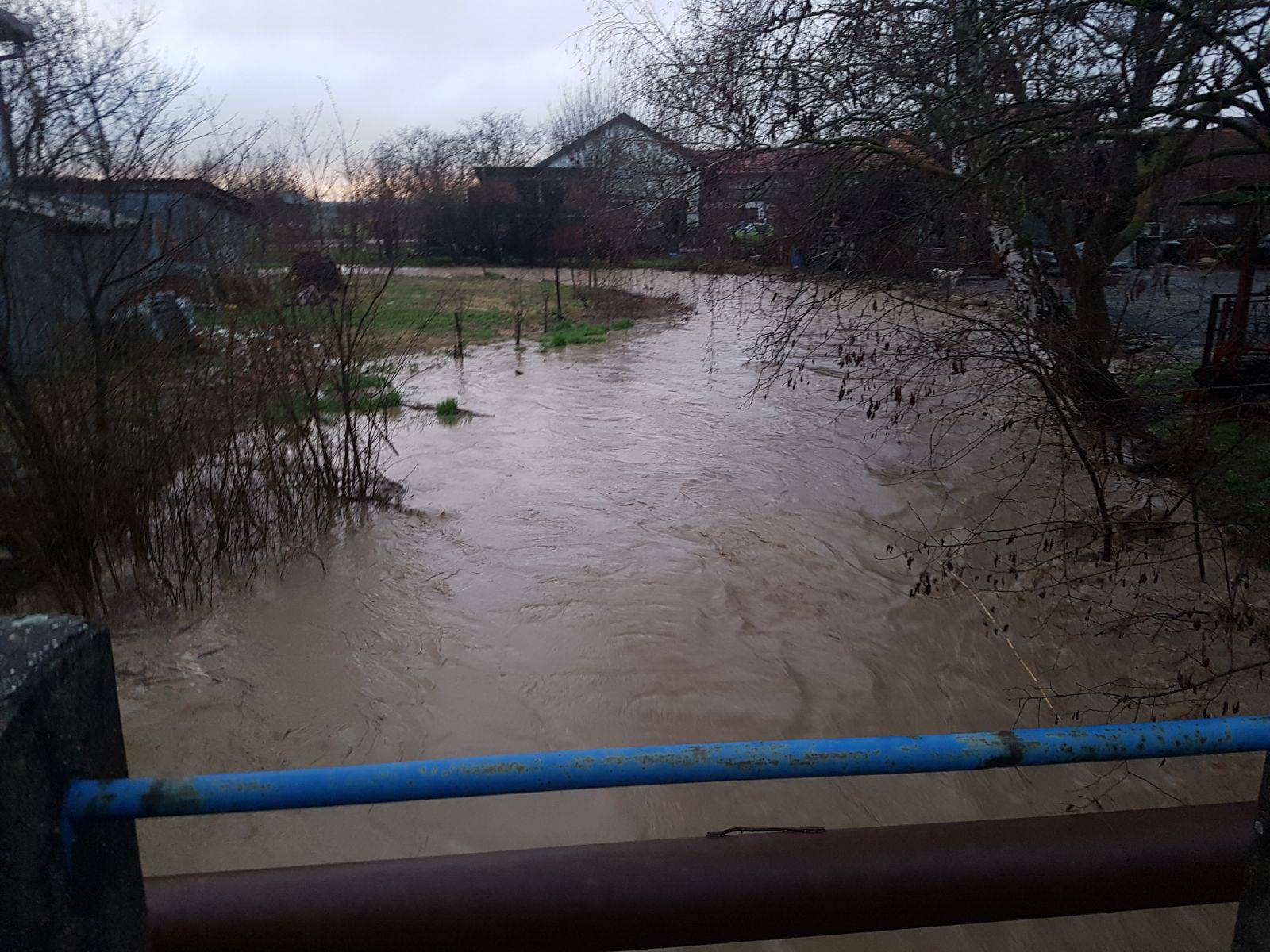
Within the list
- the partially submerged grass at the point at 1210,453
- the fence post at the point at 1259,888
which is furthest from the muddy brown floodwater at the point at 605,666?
the fence post at the point at 1259,888

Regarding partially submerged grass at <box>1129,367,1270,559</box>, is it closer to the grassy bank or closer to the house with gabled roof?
the house with gabled roof

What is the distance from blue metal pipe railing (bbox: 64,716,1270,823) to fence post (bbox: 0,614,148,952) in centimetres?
5

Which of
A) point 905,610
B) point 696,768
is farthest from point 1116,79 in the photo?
point 696,768

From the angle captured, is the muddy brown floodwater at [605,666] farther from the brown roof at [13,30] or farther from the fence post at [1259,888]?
the brown roof at [13,30]

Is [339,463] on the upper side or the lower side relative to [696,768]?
lower

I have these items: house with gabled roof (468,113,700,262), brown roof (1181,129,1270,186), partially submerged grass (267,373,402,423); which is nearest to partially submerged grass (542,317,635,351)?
house with gabled roof (468,113,700,262)

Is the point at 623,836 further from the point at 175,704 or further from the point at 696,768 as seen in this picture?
the point at 696,768

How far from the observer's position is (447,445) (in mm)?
11469

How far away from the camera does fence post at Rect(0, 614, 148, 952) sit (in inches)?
41.6

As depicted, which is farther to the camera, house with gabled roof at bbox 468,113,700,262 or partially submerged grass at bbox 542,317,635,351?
partially submerged grass at bbox 542,317,635,351

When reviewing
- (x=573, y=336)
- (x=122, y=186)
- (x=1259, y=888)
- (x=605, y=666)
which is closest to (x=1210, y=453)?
(x=605, y=666)

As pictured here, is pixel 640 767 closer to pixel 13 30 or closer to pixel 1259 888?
pixel 1259 888

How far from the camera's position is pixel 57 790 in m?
1.12

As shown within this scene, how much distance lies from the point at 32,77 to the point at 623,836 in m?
5.56
